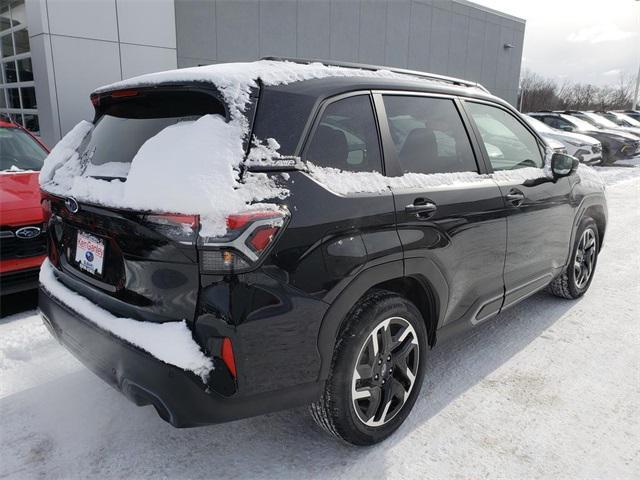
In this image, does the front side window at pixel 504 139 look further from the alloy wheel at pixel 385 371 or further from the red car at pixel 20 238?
the red car at pixel 20 238

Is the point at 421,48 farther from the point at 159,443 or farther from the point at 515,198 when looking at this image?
the point at 159,443

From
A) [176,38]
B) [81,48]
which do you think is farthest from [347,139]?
[176,38]

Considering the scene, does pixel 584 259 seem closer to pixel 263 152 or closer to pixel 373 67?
pixel 373 67

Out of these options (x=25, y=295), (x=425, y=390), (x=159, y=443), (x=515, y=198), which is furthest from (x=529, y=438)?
(x=25, y=295)

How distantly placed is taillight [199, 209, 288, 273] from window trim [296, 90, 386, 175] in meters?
0.39

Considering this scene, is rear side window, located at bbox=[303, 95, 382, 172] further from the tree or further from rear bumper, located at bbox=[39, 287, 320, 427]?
the tree

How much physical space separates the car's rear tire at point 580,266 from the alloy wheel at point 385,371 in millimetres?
2204

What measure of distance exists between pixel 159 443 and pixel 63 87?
8.43 metres

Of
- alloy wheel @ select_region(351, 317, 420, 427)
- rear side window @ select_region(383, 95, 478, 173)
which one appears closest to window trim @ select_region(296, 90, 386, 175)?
rear side window @ select_region(383, 95, 478, 173)

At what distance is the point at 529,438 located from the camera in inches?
101

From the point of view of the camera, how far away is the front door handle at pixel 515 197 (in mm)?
3158

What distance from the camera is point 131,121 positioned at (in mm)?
2367

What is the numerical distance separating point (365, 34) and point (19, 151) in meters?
14.0

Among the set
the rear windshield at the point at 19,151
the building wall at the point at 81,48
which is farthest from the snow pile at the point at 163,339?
the building wall at the point at 81,48
